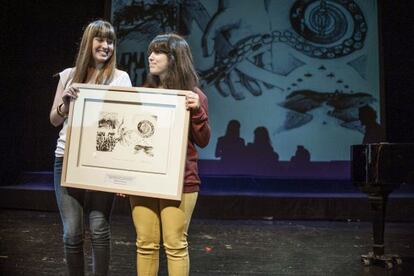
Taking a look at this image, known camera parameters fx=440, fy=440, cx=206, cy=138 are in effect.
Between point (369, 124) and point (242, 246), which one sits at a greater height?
point (369, 124)

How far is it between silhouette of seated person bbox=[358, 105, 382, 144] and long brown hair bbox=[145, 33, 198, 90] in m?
4.68

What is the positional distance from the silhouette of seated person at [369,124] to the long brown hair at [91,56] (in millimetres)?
4760

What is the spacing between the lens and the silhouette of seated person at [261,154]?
6.02 metres

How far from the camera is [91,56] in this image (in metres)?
1.97

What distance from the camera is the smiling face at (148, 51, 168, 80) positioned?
184 centimetres

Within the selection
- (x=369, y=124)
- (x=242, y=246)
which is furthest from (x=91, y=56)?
(x=369, y=124)

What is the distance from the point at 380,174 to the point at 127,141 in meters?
2.24

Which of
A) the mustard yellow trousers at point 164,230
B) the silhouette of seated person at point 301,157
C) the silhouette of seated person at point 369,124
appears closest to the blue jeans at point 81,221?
the mustard yellow trousers at point 164,230

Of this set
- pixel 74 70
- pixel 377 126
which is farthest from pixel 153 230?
pixel 377 126

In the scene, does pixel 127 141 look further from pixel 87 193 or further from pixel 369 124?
pixel 369 124

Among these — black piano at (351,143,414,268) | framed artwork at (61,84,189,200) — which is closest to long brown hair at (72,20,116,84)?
framed artwork at (61,84,189,200)

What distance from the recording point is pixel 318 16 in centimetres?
618

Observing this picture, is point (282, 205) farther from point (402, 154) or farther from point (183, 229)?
point (183, 229)

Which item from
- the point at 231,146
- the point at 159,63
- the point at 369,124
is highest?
the point at 369,124
